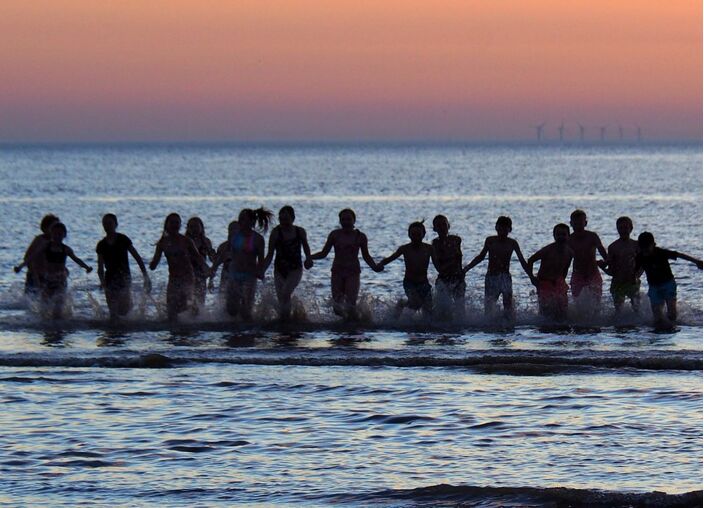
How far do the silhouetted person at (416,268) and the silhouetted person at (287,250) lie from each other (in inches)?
43.3

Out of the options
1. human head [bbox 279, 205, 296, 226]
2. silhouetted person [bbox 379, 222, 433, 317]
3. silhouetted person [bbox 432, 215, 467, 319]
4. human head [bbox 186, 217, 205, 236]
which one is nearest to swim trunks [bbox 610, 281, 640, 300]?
silhouetted person [bbox 432, 215, 467, 319]

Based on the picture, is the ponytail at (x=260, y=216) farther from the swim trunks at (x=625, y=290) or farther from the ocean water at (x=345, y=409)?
the swim trunks at (x=625, y=290)

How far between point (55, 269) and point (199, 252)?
2023 millimetres

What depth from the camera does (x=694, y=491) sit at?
8.28 meters

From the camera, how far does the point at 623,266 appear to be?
56.0 ft

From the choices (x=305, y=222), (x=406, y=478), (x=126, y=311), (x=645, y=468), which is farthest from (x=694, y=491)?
(x=305, y=222)

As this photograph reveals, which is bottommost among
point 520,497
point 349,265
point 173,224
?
point 520,497

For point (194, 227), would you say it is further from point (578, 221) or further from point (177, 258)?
point (578, 221)

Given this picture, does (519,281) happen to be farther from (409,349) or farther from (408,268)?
(409,349)

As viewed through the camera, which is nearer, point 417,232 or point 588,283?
point 417,232

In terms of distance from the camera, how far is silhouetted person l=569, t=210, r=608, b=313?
55.4 ft

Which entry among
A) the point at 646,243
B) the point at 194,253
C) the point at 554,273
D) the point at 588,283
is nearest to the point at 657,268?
the point at 646,243

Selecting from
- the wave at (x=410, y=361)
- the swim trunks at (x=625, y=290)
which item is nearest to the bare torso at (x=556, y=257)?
the swim trunks at (x=625, y=290)

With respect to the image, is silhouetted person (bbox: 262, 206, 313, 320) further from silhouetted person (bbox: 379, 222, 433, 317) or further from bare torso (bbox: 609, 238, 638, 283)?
bare torso (bbox: 609, 238, 638, 283)
